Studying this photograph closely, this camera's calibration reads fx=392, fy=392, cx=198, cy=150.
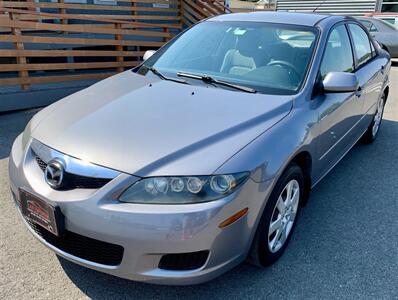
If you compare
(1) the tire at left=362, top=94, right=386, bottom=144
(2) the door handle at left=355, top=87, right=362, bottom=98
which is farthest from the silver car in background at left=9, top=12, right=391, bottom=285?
(1) the tire at left=362, top=94, right=386, bottom=144

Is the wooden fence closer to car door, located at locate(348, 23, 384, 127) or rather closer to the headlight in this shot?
car door, located at locate(348, 23, 384, 127)

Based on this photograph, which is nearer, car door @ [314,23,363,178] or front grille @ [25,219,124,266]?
front grille @ [25,219,124,266]

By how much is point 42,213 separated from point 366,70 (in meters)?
3.50

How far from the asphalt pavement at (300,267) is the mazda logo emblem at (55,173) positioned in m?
0.70

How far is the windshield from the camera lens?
301cm

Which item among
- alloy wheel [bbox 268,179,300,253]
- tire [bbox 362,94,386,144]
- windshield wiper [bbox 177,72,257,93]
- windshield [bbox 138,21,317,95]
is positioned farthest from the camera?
tire [bbox 362,94,386,144]

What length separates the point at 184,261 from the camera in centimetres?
207

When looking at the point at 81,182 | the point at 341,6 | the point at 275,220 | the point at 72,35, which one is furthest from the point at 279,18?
the point at 341,6

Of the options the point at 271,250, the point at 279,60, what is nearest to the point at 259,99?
the point at 279,60

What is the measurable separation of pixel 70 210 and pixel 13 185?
26.1 inches

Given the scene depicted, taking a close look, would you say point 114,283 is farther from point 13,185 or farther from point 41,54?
point 41,54

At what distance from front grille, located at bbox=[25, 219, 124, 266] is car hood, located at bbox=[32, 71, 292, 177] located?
41cm

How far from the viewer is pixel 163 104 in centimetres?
270

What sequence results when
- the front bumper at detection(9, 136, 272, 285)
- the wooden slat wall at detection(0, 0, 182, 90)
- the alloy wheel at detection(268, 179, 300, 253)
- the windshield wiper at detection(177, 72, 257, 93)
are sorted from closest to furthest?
the front bumper at detection(9, 136, 272, 285)
the alloy wheel at detection(268, 179, 300, 253)
the windshield wiper at detection(177, 72, 257, 93)
the wooden slat wall at detection(0, 0, 182, 90)
